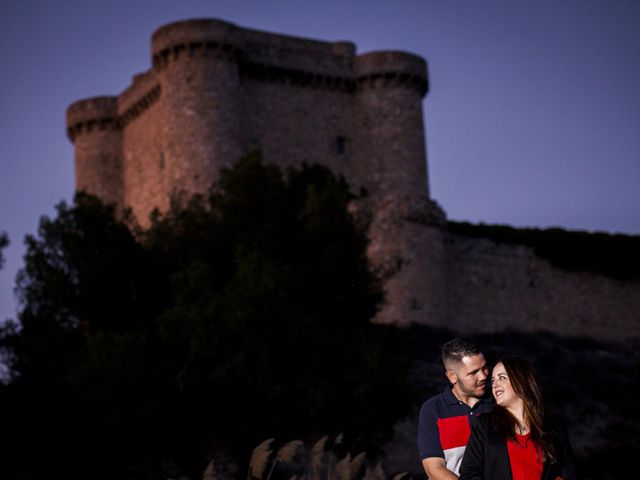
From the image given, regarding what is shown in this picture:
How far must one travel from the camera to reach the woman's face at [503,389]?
5641 millimetres

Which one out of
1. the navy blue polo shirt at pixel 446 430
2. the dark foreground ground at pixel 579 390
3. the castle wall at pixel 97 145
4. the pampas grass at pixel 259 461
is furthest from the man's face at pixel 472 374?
the castle wall at pixel 97 145

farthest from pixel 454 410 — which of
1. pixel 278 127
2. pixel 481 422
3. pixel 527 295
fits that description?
pixel 527 295

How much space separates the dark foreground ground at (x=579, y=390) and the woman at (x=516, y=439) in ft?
45.8

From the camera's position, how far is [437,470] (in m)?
6.01

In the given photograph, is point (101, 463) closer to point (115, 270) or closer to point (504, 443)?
point (115, 270)

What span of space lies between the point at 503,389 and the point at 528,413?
186 mm

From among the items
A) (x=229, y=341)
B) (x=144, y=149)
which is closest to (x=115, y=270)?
(x=229, y=341)

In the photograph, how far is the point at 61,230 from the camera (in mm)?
21922

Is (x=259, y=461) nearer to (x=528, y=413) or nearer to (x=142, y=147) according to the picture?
(x=528, y=413)

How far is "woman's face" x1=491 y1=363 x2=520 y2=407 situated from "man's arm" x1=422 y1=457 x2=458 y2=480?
57 centimetres

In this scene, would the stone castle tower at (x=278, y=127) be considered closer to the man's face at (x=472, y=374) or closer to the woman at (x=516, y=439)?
the man's face at (x=472, y=374)

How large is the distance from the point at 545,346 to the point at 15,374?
63.3 ft

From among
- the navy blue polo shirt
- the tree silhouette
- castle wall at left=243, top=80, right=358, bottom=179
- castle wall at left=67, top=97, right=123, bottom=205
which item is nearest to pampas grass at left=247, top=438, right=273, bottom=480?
the navy blue polo shirt

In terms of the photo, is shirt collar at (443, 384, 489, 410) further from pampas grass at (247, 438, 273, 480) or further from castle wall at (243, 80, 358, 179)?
castle wall at (243, 80, 358, 179)
